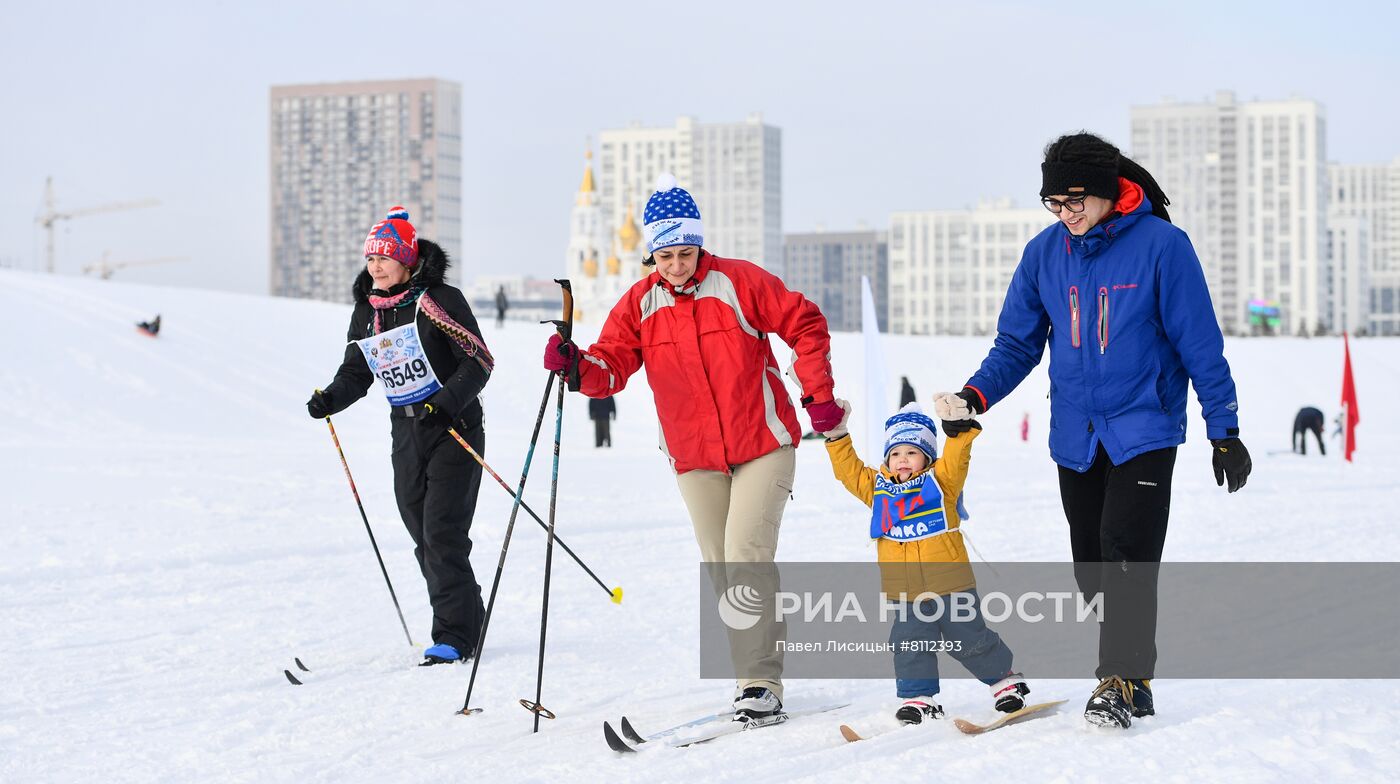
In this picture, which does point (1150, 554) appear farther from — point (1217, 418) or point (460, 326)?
point (460, 326)

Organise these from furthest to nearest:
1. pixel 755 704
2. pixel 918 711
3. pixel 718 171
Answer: pixel 718 171 → pixel 755 704 → pixel 918 711

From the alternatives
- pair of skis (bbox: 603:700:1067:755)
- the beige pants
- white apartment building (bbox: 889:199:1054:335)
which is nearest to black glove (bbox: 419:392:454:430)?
the beige pants

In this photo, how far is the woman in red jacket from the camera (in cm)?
440

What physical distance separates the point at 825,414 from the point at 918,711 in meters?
0.88

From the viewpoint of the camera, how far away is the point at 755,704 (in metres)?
4.29

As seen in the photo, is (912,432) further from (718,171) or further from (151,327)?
(718,171)

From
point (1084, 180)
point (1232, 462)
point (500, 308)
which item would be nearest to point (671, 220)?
point (1084, 180)

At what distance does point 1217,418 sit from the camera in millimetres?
3914

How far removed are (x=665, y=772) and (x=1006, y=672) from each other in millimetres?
1076

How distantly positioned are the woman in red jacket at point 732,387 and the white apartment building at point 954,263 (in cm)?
13594

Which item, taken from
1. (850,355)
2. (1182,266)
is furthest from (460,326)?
(850,355)

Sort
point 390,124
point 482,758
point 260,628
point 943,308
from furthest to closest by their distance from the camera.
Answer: point 390,124 → point 943,308 → point 260,628 → point 482,758

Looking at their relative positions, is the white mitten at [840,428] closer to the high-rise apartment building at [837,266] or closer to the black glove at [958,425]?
the black glove at [958,425]

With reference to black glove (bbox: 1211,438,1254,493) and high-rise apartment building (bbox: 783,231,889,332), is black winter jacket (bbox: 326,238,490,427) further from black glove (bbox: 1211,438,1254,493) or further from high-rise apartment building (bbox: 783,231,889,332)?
high-rise apartment building (bbox: 783,231,889,332)
